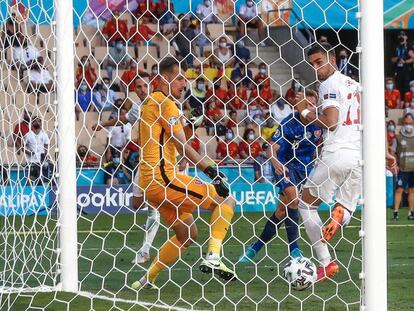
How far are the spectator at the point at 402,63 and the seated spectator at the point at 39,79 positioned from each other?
54.7 feet

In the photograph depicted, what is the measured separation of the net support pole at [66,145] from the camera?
7.25 metres

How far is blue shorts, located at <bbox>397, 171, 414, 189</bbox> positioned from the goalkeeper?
10.3 meters

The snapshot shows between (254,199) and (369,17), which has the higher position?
(369,17)

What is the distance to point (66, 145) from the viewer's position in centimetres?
734

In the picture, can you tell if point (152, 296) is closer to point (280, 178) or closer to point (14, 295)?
point (14, 295)

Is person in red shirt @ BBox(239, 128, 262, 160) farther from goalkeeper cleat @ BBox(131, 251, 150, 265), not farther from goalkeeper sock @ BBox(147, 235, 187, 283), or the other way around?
goalkeeper sock @ BBox(147, 235, 187, 283)

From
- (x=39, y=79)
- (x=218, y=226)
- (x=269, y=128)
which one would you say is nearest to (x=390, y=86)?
(x=269, y=128)

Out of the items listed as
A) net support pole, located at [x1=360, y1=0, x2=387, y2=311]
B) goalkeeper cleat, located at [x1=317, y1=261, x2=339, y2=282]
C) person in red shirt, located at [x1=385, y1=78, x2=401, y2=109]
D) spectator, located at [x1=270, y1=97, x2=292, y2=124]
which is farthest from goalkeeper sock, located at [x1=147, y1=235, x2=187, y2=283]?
person in red shirt, located at [x1=385, y1=78, x2=401, y2=109]

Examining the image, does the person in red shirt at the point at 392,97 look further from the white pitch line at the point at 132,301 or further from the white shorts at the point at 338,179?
the white pitch line at the point at 132,301

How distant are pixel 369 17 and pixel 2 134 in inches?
163

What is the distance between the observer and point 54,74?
7.45m

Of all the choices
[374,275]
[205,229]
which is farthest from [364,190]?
[205,229]

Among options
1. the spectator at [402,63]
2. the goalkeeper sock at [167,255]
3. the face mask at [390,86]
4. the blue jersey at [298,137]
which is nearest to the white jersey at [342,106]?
the blue jersey at [298,137]

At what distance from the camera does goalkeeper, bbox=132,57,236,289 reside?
8.27 m
